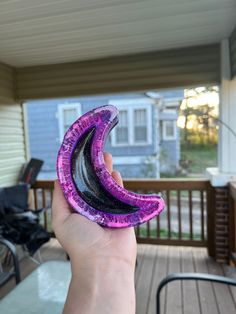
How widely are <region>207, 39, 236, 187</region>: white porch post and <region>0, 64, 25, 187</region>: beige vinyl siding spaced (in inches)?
101

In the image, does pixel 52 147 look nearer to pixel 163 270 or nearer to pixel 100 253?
pixel 163 270

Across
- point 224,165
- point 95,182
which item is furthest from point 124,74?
point 95,182

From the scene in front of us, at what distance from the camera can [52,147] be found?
5.42 metres

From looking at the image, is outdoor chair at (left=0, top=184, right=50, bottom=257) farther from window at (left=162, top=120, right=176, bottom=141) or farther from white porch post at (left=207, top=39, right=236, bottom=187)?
window at (left=162, top=120, right=176, bottom=141)

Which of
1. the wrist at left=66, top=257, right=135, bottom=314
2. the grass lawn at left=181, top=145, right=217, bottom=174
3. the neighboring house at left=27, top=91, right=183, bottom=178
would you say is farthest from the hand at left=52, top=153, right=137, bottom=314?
the neighboring house at left=27, top=91, right=183, bottom=178

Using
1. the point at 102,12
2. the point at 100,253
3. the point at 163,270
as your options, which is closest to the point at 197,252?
the point at 163,270

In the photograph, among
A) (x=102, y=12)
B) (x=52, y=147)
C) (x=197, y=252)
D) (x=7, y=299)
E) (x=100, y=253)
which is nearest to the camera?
(x=100, y=253)

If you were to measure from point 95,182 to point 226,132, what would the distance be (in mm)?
2796

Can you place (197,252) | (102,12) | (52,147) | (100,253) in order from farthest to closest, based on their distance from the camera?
(52,147) < (197,252) < (102,12) < (100,253)

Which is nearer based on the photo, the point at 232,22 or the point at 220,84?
the point at 232,22

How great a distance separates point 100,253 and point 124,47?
2.94 metres

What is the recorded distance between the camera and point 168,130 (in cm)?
507

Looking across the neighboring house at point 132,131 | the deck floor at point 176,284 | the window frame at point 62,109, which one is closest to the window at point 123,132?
the neighboring house at point 132,131

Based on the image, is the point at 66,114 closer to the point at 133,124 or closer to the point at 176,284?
the point at 133,124
